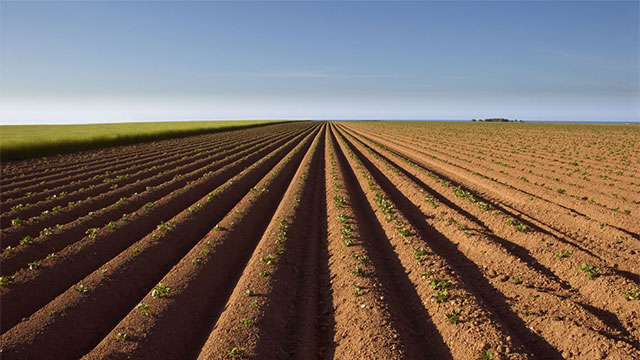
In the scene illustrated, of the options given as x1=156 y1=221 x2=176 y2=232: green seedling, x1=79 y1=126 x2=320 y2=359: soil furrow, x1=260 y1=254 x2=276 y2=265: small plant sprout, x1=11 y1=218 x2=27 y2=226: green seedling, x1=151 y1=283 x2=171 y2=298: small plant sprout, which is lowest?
x1=79 y1=126 x2=320 y2=359: soil furrow

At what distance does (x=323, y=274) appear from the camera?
8.84 metres

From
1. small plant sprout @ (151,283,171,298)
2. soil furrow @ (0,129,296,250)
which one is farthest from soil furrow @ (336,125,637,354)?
soil furrow @ (0,129,296,250)

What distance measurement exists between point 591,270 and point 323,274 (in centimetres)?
625

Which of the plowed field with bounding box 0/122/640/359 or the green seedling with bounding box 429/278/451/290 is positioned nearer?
the plowed field with bounding box 0/122/640/359

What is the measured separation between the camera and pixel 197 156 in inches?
1135

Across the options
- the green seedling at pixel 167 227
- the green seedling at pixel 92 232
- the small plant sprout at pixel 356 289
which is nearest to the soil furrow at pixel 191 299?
the green seedling at pixel 167 227

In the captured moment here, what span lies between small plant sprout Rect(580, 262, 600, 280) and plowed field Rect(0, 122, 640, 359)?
0.03 m

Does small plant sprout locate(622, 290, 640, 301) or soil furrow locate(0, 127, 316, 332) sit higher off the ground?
small plant sprout locate(622, 290, 640, 301)

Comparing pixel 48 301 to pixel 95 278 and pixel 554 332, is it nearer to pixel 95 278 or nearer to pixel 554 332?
pixel 95 278

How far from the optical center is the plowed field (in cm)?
607

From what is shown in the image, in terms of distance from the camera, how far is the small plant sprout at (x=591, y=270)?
7.54m

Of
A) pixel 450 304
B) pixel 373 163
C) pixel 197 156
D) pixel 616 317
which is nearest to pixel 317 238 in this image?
pixel 450 304

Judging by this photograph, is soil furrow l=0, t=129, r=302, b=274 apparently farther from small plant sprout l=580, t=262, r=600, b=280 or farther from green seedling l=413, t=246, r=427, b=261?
small plant sprout l=580, t=262, r=600, b=280

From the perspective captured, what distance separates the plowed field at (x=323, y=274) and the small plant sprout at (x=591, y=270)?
0.03m
